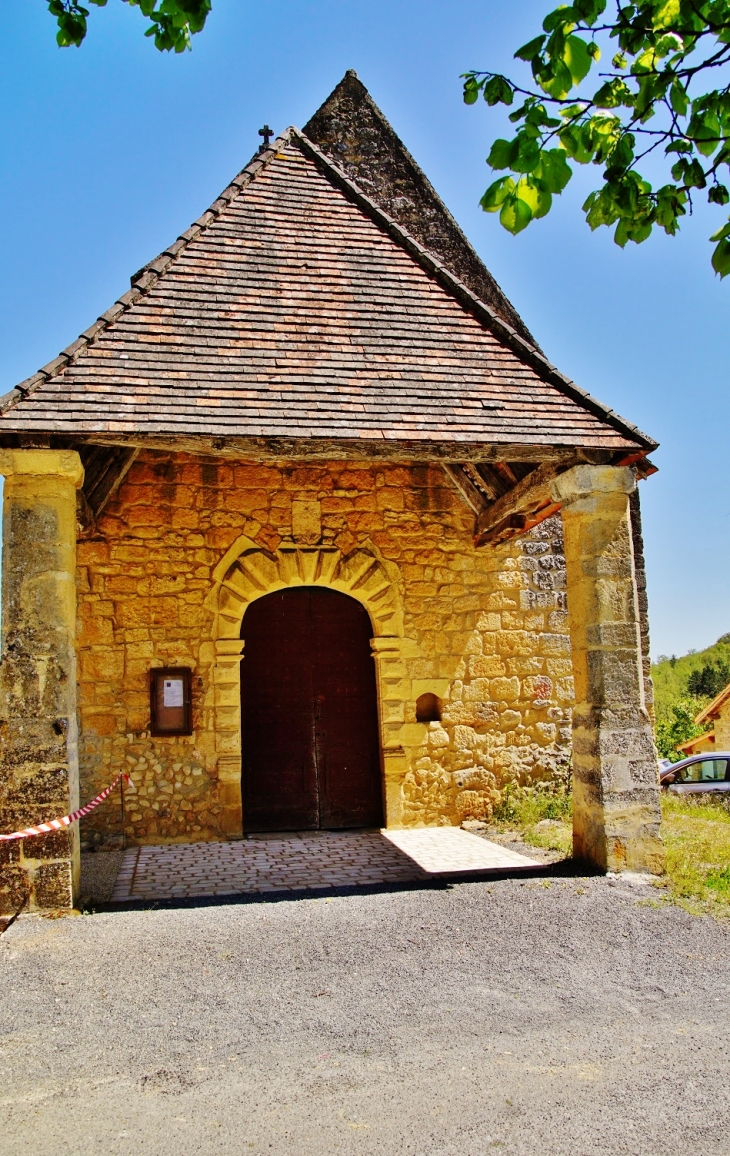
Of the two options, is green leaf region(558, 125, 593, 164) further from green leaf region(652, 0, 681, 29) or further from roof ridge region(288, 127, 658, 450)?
roof ridge region(288, 127, 658, 450)

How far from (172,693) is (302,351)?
329 cm

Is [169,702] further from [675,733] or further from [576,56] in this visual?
[675,733]

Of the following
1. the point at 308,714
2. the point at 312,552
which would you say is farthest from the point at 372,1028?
the point at 312,552

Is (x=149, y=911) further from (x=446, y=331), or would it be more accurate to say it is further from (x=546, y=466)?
(x=446, y=331)

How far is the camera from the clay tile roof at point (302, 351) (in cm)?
572

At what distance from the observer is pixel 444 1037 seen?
11.5 feet

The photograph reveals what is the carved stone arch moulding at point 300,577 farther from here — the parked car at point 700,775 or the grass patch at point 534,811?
the parked car at point 700,775

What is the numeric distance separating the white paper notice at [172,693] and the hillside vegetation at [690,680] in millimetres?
24649

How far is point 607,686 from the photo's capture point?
610 centimetres

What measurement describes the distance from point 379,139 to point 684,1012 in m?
9.68

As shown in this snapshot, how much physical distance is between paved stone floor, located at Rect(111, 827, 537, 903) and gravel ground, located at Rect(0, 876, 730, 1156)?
0.53m

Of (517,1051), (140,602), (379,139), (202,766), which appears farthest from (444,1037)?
(379,139)

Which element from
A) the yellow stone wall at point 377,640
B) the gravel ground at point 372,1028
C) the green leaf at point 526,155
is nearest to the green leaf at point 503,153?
the green leaf at point 526,155

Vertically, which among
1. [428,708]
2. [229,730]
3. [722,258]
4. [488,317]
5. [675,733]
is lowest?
[675,733]
